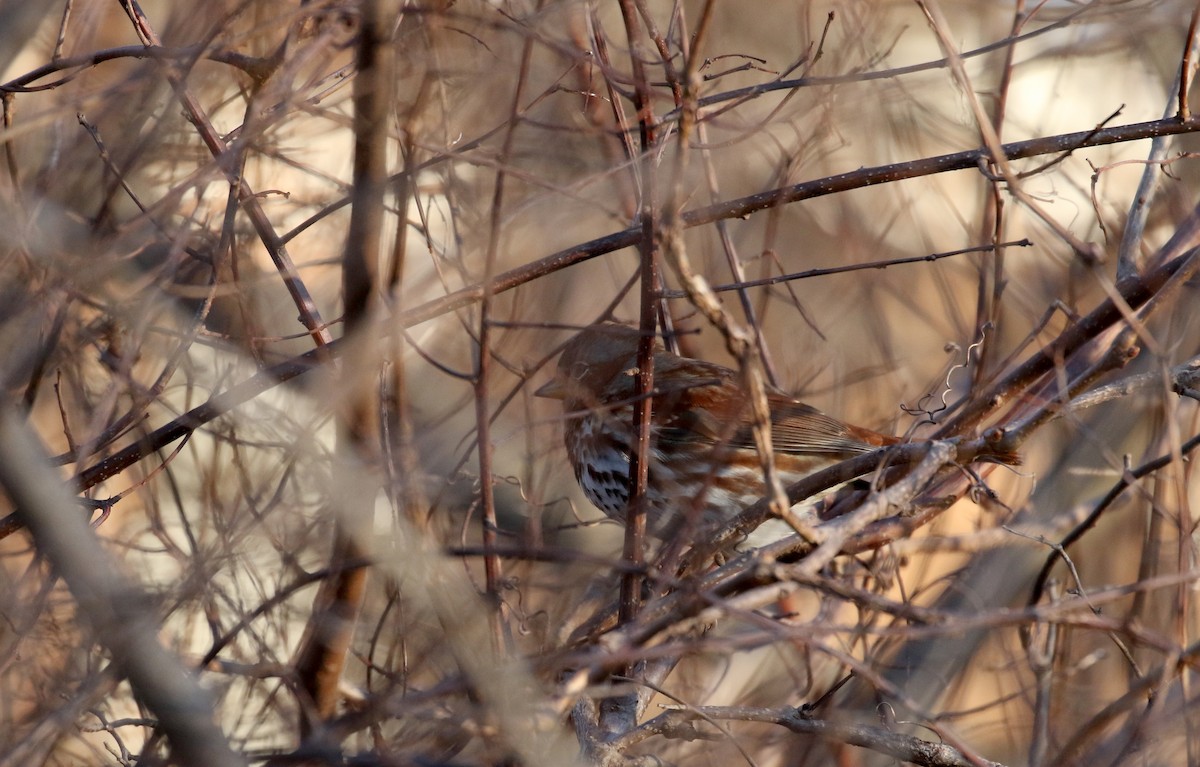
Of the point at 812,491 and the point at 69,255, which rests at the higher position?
the point at 69,255

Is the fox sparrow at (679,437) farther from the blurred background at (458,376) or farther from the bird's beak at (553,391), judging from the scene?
the blurred background at (458,376)

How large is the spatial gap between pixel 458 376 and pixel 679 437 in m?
1.43

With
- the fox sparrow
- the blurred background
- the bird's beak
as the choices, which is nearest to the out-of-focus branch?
the blurred background

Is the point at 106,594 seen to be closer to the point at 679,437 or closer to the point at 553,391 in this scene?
the point at 553,391

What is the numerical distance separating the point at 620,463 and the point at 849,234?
7.90 feet

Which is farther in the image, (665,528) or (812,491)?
(665,528)

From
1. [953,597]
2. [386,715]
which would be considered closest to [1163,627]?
[953,597]

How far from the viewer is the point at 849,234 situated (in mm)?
5734

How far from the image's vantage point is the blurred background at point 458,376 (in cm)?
200

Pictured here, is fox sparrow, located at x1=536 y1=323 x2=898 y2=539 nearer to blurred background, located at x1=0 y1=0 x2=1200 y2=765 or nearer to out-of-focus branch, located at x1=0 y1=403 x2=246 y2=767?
blurred background, located at x1=0 y1=0 x2=1200 y2=765

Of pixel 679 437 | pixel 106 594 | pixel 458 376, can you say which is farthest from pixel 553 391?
pixel 106 594

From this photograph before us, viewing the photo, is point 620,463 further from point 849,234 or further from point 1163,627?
point 849,234

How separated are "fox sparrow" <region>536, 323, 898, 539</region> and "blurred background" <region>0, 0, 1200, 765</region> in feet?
0.63

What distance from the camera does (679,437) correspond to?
164 inches
